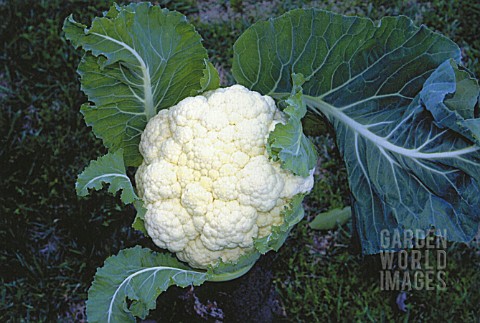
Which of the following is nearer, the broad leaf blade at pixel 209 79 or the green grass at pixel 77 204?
the broad leaf blade at pixel 209 79

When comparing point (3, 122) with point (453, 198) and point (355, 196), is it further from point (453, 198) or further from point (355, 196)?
point (453, 198)

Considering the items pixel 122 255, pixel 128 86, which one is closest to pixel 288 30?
pixel 128 86

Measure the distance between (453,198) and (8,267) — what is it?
5.34 ft

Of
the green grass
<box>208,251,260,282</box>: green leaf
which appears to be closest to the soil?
the green grass

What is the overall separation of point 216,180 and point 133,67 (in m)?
0.38

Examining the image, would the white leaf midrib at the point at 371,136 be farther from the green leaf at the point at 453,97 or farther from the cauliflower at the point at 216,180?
the cauliflower at the point at 216,180

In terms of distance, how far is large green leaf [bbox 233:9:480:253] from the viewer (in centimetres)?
137

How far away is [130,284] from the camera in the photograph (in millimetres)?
1448

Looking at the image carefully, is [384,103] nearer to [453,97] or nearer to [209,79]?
[453,97]

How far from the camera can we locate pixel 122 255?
1.52 metres

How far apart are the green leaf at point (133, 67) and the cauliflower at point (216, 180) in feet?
0.40

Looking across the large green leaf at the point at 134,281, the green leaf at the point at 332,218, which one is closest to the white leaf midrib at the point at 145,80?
the large green leaf at the point at 134,281

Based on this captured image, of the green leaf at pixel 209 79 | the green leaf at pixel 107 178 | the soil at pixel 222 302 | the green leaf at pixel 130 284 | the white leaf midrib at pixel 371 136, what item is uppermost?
the green leaf at pixel 209 79

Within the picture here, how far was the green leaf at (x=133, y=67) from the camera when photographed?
4.51ft
